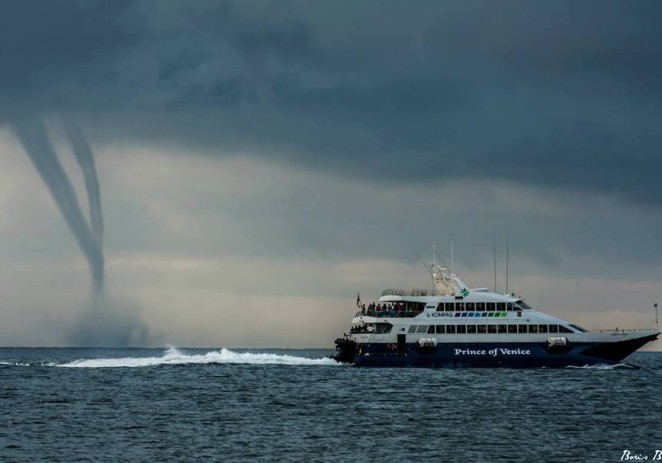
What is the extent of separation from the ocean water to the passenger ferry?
185 cm

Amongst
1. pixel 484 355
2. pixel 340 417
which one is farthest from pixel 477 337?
pixel 340 417

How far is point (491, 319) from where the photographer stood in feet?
344

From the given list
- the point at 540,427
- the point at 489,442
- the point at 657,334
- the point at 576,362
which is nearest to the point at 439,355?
the point at 576,362

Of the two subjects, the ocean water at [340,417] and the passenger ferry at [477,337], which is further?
the passenger ferry at [477,337]

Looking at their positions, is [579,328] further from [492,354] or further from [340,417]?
[340,417]

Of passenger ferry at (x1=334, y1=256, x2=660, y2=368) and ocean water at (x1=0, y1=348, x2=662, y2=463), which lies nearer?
ocean water at (x1=0, y1=348, x2=662, y2=463)

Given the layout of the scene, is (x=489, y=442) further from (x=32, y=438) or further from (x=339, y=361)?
(x=339, y=361)

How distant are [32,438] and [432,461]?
79.3 feet

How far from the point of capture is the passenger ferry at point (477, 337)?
343 feet

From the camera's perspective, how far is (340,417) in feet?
223

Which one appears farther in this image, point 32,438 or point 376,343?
point 376,343

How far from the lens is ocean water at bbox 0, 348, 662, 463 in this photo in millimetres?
52562

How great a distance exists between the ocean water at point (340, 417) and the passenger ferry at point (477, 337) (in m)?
1.85

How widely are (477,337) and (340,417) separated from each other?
39842mm
